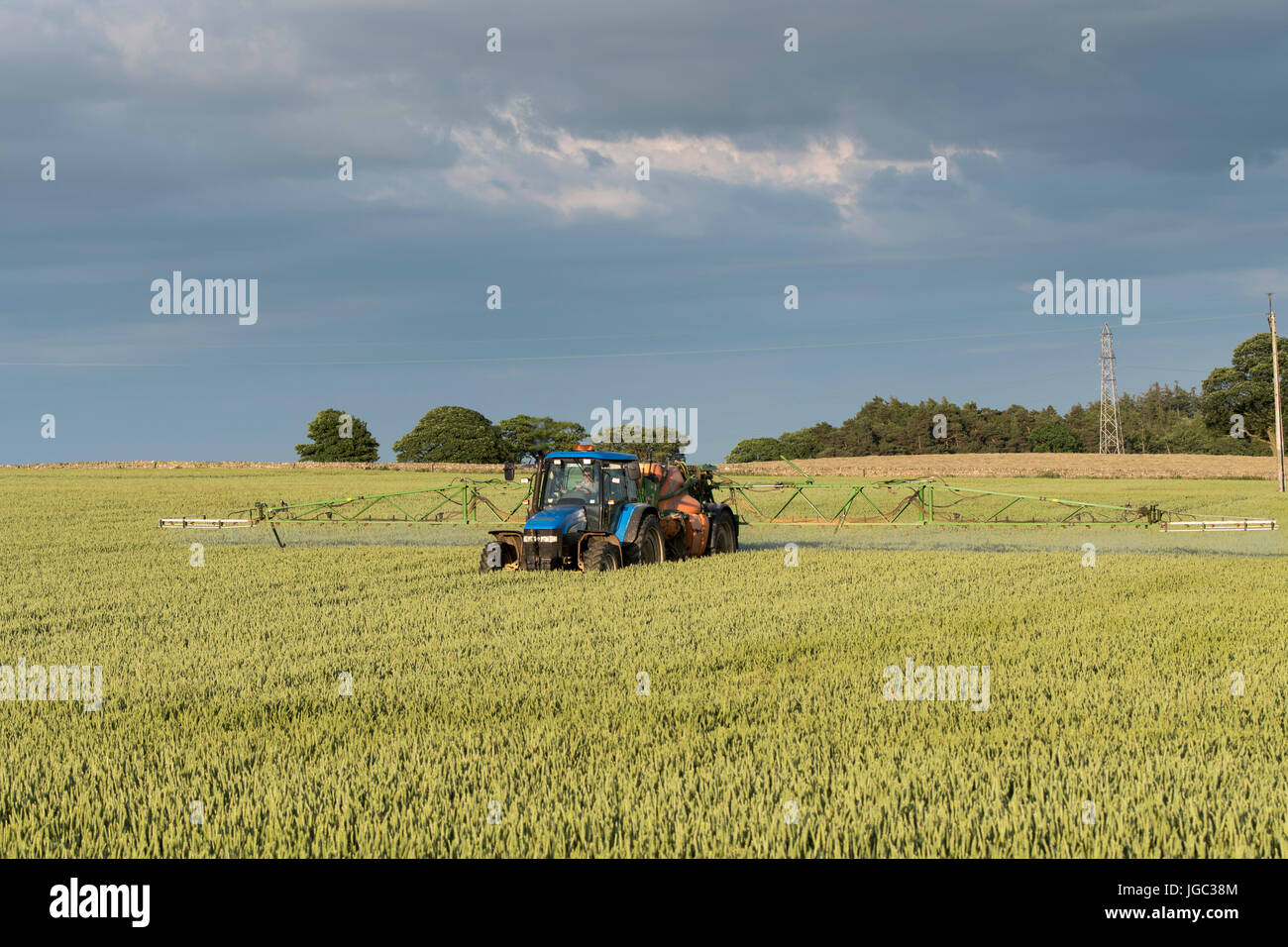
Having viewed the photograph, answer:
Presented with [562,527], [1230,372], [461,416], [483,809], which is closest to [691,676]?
[483,809]

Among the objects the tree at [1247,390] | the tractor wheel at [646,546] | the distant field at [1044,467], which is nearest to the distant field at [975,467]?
the distant field at [1044,467]

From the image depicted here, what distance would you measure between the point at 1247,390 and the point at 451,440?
71.3 m

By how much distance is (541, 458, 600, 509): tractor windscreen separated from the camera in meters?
18.2

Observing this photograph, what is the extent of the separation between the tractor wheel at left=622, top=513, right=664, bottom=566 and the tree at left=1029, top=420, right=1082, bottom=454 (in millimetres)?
97493

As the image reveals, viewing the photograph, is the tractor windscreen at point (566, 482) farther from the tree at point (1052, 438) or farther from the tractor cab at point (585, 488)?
the tree at point (1052, 438)

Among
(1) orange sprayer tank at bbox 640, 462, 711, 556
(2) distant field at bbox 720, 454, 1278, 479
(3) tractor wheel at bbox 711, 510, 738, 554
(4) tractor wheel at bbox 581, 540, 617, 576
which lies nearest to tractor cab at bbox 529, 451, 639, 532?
(4) tractor wheel at bbox 581, 540, 617, 576

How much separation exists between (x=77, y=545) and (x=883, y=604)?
20389 mm

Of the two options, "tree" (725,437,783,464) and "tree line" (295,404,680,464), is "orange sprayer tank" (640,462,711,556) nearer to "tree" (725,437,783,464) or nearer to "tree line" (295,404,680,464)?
"tree line" (295,404,680,464)

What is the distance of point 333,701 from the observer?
27.8 ft

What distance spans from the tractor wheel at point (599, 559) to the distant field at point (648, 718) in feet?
1.86

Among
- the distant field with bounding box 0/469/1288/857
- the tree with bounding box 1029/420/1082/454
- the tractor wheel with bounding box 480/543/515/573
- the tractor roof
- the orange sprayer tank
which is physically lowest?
the distant field with bounding box 0/469/1288/857

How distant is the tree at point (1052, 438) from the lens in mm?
107438

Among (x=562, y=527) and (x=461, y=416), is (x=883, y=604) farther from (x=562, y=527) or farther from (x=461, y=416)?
(x=461, y=416)

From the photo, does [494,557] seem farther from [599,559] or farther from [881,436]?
[881,436]
